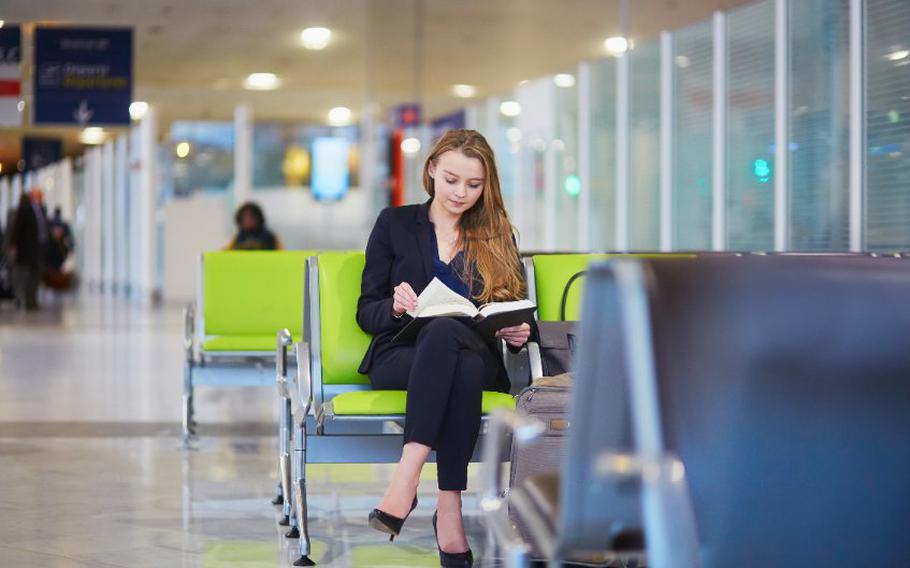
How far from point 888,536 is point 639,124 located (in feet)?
34.2

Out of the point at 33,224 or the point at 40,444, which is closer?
the point at 40,444

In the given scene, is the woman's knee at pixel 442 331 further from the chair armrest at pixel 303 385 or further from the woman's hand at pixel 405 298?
the chair armrest at pixel 303 385

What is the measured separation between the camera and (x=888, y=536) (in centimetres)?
211

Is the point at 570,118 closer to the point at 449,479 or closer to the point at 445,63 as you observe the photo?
the point at 445,63

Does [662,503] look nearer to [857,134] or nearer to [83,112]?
[857,134]

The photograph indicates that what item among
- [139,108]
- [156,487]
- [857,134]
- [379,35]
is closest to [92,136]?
[139,108]

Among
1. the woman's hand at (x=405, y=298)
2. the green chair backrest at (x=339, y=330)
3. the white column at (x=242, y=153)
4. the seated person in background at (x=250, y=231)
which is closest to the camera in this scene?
the woman's hand at (x=405, y=298)

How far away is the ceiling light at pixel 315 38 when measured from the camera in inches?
634

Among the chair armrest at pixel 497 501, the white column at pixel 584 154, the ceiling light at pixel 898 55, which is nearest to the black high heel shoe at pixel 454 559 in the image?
the chair armrest at pixel 497 501

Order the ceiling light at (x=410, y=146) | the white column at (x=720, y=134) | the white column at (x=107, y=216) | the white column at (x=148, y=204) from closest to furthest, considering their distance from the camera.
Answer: the white column at (x=720, y=134)
the ceiling light at (x=410, y=146)
the white column at (x=148, y=204)
the white column at (x=107, y=216)

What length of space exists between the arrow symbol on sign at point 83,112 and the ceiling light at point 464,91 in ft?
19.0

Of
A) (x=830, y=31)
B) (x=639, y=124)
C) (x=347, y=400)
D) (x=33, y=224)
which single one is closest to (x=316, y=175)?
(x=33, y=224)

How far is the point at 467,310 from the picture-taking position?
4023 millimetres

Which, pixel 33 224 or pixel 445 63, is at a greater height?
pixel 445 63
